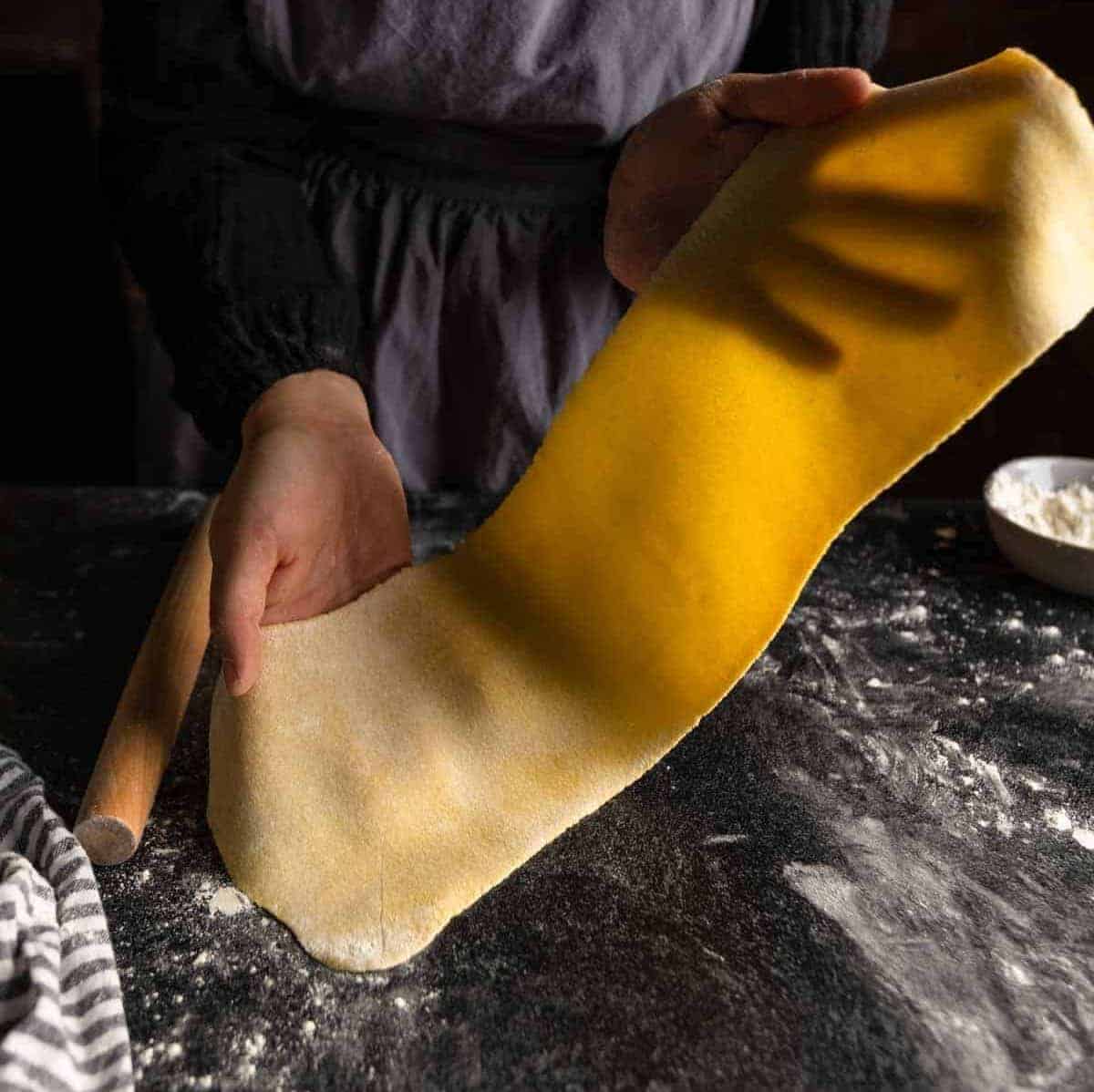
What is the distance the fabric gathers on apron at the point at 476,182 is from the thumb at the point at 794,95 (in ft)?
0.51

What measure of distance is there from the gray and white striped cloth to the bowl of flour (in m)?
0.64

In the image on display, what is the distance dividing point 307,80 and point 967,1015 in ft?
2.22

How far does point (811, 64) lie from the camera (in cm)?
77

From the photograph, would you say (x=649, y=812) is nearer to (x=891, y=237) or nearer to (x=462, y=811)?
(x=462, y=811)

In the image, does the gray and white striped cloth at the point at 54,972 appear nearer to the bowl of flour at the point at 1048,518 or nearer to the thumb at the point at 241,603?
the thumb at the point at 241,603

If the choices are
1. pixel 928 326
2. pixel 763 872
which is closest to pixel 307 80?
pixel 928 326

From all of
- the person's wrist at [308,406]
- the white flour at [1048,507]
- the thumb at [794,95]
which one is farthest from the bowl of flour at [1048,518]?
the person's wrist at [308,406]

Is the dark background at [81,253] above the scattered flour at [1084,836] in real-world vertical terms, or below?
below

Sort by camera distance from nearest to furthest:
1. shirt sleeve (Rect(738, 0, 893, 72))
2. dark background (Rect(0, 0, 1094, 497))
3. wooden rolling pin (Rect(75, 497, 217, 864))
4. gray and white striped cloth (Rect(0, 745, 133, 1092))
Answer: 1. gray and white striped cloth (Rect(0, 745, 133, 1092))
2. wooden rolling pin (Rect(75, 497, 217, 864))
3. shirt sleeve (Rect(738, 0, 893, 72))
4. dark background (Rect(0, 0, 1094, 497))

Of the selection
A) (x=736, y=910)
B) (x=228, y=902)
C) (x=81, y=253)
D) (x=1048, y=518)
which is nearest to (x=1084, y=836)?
(x=736, y=910)

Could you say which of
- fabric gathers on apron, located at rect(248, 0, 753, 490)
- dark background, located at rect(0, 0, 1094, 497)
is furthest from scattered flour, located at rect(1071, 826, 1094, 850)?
dark background, located at rect(0, 0, 1094, 497)

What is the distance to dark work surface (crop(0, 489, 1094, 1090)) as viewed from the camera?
443 millimetres

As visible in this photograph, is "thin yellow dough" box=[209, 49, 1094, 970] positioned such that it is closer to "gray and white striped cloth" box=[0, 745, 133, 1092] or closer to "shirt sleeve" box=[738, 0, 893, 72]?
"gray and white striped cloth" box=[0, 745, 133, 1092]

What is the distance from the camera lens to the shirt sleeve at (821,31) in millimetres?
761
